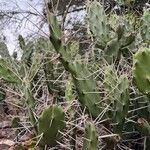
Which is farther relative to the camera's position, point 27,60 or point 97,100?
point 27,60

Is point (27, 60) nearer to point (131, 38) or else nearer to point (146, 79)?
point (131, 38)

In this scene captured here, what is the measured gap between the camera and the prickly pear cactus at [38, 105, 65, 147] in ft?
10.1

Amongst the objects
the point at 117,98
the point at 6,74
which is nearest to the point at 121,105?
the point at 117,98

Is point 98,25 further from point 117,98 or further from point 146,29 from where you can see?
point 117,98

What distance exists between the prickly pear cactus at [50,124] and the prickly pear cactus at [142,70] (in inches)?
19.8

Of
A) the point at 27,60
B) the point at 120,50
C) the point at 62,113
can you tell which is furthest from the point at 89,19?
the point at 62,113

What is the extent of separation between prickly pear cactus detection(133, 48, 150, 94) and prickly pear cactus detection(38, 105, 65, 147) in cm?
50

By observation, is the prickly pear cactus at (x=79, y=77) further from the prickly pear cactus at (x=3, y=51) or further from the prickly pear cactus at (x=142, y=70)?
the prickly pear cactus at (x=3, y=51)

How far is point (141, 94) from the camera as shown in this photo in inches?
138

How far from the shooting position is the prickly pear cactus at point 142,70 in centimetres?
320

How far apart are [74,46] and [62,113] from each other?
2054mm

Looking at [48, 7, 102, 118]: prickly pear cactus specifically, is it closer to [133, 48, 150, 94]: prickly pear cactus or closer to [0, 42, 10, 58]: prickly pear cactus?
[133, 48, 150, 94]: prickly pear cactus

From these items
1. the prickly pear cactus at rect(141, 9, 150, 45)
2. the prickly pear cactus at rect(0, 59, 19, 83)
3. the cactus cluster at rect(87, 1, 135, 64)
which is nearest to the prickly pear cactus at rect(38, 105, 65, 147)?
the cactus cluster at rect(87, 1, 135, 64)

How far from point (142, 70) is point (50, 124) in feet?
2.10
